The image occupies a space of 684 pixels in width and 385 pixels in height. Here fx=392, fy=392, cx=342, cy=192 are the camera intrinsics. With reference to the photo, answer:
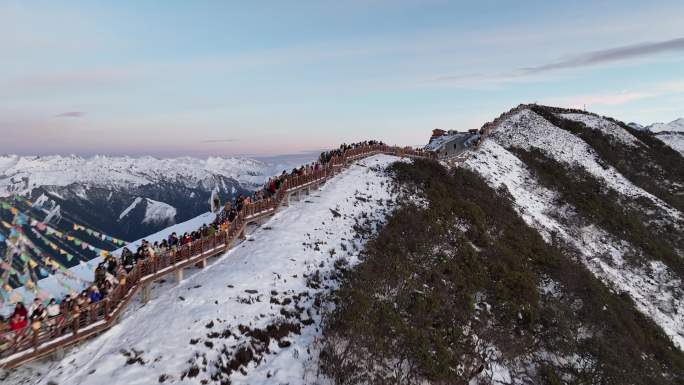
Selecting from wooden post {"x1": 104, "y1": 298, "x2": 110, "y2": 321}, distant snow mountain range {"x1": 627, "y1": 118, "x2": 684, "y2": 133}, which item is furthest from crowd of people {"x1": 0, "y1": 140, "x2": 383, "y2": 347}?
distant snow mountain range {"x1": 627, "y1": 118, "x2": 684, "y2": 133}

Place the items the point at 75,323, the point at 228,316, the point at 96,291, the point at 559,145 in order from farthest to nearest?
1. the point at 559,145
2. the point at 228,316
3. the point at 96,291
4. the point at 75,323

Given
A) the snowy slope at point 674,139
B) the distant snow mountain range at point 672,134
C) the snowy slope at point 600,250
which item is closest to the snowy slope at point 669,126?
the distant snow mountain range at point 672,134

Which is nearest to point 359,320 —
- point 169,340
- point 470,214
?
point 169,340

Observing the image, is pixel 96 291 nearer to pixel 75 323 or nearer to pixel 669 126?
pixel 75 323

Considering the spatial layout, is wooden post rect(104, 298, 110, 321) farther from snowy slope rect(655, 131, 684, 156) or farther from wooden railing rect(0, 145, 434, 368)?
snowy slope rect(655, 131, 684, 156)

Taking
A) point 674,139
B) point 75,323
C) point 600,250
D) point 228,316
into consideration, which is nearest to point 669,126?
point 674,139
